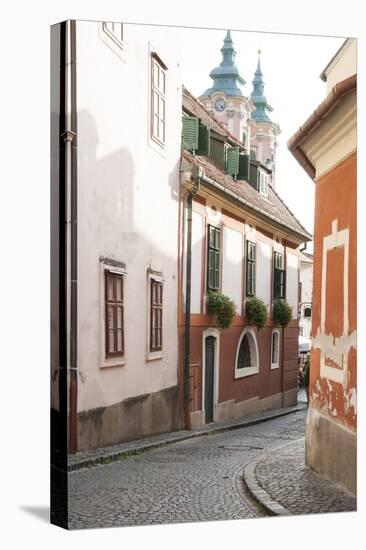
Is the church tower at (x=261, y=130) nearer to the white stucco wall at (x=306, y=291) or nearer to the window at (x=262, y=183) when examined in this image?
the window at (x=262, y=183)

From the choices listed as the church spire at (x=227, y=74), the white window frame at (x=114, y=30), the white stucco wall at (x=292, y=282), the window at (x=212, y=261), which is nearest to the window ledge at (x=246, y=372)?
the white stucco wall at (x=292, y=282)

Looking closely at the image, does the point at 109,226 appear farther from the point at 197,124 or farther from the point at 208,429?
the point at 208,429

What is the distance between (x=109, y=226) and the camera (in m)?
8.22

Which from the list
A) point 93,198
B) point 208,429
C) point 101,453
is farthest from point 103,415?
point 93,198

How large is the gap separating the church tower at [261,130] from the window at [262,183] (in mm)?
77

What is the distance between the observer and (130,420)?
8.39m

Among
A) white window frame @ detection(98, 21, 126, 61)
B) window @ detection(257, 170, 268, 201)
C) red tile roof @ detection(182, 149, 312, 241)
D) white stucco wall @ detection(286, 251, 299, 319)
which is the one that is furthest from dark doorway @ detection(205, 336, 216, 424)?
white window frame @ detection(98, 21, 126, 61)

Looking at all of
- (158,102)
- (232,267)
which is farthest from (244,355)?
(158,102)

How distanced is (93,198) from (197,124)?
4.01 ft

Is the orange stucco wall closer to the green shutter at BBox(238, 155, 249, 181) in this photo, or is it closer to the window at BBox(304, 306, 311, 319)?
the window at BBox(304, 306, 311, 319)

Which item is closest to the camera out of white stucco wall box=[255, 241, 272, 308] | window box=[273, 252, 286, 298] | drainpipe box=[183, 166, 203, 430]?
drainpipe box=[183, 166, 203, 430]

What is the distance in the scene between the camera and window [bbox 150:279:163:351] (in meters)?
8.54

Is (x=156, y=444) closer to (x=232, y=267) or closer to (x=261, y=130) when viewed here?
(x=232, y=267)

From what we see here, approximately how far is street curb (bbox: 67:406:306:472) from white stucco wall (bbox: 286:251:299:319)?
94cm
